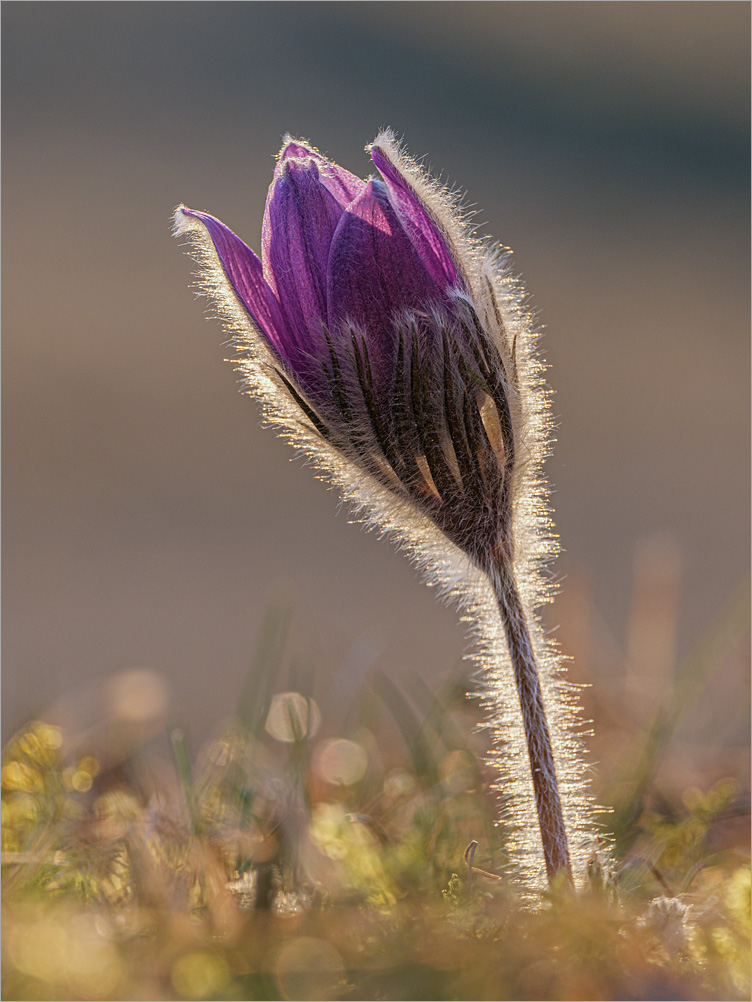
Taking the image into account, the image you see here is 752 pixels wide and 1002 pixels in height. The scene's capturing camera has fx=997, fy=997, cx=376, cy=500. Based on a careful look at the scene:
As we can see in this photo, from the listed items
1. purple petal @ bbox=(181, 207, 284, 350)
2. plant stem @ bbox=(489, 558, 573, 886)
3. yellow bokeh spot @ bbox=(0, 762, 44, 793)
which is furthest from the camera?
yellow bokeh spot @ bbox=(0, 762, 44, 793)

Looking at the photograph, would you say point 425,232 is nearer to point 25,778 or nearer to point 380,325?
point 380,325

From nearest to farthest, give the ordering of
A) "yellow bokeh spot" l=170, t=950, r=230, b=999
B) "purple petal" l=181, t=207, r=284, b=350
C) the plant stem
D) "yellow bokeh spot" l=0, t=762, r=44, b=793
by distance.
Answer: "yellow bokeh spot" l=170, t=950, r=230, b=999 < the plant stem < "purple petal" l=181, t=207, r=284, b=350 < "yellow bokeh spot" l=0, t=762, r=44, b=793

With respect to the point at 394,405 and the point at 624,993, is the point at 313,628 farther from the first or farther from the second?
the point at 624,993

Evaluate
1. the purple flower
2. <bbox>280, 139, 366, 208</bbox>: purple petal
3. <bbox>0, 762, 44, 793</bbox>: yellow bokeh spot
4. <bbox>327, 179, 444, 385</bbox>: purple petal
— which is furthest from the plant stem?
<bbox>0, 762, 44, 793</bbox>: yellow bokeh spot

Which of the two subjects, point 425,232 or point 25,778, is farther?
point 25,778

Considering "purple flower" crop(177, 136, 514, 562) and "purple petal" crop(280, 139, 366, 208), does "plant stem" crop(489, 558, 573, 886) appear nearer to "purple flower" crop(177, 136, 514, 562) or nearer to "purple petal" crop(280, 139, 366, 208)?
"purple flower" crop(177, 136, 514, 562)

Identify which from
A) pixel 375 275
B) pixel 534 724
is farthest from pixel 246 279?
pixel 534 724

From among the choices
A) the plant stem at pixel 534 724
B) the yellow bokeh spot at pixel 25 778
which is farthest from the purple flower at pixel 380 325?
the yellow bokeh spot at pixel 25 778
